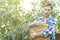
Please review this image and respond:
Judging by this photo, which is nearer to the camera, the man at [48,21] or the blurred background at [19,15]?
the man at [48,21]

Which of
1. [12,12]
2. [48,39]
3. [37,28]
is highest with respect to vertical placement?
[12,12]

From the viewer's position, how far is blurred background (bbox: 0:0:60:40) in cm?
281

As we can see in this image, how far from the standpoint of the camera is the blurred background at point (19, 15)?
2.81 metres

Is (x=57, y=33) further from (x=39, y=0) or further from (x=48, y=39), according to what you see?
(x=39, y=0)

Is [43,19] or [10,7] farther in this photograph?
[10,7]

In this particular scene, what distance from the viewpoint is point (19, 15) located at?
9.36ft

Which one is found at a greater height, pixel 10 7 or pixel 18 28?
pixel 10 7

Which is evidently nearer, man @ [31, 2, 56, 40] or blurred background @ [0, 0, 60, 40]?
man @ [31, 2, 56, 40]

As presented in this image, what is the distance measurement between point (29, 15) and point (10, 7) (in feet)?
1.13

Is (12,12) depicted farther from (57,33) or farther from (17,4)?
(57,33)

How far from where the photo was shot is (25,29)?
9.68 feet

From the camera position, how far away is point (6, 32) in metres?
2.93

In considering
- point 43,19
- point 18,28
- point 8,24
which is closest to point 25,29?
point 18,28

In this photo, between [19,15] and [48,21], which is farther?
[19,15]
